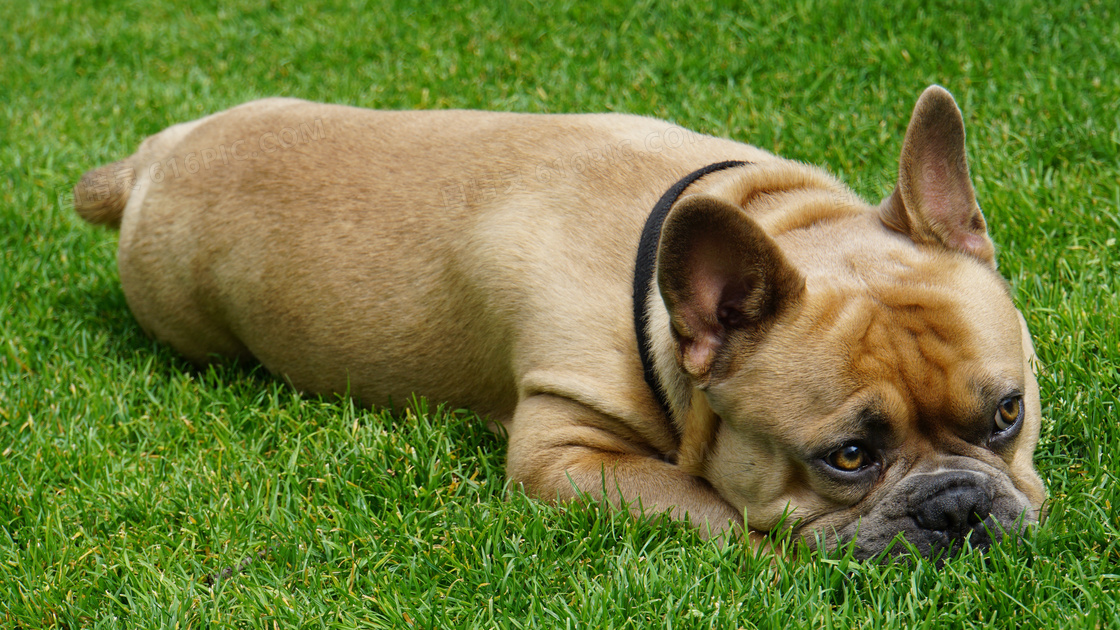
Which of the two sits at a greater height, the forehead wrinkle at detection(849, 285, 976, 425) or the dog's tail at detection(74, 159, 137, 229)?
the forehead wrinkle at detection(849, 285, 976, 425)

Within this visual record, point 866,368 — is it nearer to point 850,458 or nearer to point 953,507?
point 850,458

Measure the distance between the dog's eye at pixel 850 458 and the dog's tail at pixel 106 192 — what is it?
4.00 m

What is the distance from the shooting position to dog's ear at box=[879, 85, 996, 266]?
10.8 ft

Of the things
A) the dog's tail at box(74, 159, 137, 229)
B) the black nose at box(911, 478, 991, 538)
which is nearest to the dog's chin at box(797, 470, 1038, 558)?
the black nose at box(911, 478, 991, 538)

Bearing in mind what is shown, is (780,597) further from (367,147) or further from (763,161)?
(367,147)

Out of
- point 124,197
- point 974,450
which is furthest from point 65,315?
point 974,450

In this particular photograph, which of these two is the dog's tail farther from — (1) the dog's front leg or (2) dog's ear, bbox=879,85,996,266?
(2) dog's ear, bbox=879,85,996,266

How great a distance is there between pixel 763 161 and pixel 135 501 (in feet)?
9.12

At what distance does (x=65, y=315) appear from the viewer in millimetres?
5488

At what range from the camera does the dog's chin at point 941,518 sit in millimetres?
2943

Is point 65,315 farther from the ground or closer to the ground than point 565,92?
closer to the ground

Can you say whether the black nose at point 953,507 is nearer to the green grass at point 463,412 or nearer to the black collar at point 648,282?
→ the green grass at point 463,412

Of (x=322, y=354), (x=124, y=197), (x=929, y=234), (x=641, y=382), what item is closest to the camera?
(x=929, y=234)

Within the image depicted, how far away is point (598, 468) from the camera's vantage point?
357 cm
